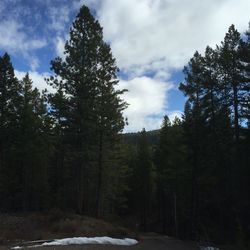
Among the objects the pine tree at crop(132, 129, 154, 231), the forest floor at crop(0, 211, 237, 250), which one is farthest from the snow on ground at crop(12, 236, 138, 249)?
the pine tree at crop(132, 129, 154, 231)

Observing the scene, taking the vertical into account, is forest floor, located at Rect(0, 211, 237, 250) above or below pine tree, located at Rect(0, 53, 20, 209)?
below

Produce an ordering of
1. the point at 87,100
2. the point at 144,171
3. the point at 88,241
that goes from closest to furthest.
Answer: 1. the point at 88,241
2. the point at 87,100
3. the point at 144,171

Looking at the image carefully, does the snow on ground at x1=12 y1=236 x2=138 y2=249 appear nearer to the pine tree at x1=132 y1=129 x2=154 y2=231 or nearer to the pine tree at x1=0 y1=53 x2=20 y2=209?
the pine tree at x1=0 y1=53 x2=20 y2=209

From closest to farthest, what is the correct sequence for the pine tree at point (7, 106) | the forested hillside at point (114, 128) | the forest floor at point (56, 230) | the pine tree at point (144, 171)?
the forest floor at point (56, 230)
the forested hillside at point (114, 128)
the pine tree at point (7, 106)
the pine tree at point (144, 171)

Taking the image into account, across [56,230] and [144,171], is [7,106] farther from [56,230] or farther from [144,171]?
[144,171]

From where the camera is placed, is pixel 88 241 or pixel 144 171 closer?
pixel 88 241

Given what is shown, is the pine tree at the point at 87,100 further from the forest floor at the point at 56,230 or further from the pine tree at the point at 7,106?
the pine tree at the point at 7,106

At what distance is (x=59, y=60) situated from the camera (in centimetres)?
2772

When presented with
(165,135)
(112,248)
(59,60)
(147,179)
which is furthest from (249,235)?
(147,179)

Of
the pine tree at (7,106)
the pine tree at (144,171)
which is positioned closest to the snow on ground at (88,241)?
the pine tree at (7,106)

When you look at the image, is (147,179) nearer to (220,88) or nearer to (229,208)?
(229,208)

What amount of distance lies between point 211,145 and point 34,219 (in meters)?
14.8

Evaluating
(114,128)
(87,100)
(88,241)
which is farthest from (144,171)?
(88,241)

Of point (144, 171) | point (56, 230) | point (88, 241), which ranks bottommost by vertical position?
point (88, 241)
